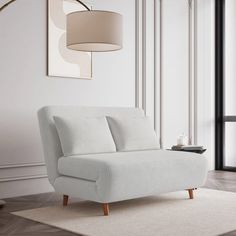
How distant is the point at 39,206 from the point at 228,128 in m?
3.75

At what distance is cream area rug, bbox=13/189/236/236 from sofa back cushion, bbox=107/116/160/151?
0.51 m

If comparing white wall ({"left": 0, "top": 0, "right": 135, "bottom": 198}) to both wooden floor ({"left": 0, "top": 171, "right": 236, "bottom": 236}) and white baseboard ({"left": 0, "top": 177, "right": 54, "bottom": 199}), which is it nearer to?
white baseboard ({"left": 0, "top": 177, "right": 54, "bottom": 199})

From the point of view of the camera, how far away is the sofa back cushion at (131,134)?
14.0 ft

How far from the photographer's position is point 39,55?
15.3ft

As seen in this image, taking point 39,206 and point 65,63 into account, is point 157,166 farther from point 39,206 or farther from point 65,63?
point 65,63

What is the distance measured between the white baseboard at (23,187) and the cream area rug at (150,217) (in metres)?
0.73

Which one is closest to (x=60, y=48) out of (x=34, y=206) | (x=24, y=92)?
(x=24, y=92)

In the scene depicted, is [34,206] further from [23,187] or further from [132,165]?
[132,165]

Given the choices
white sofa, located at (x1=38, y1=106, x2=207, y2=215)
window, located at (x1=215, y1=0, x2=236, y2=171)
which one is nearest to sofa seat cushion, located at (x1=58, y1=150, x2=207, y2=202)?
white sofa, located at (x1=38, y1=106, x2=207, y2=215)

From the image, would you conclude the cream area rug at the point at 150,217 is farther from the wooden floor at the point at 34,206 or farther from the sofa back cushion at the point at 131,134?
the sofa back cushion at the point at 131,134

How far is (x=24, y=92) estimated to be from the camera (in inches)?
179

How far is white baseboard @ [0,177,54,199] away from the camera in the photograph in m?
4.38

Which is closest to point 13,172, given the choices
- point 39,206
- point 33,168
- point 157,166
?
point 33,168

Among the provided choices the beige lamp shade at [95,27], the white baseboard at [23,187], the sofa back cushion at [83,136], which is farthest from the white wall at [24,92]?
the beige lamp shade at [95,27]
